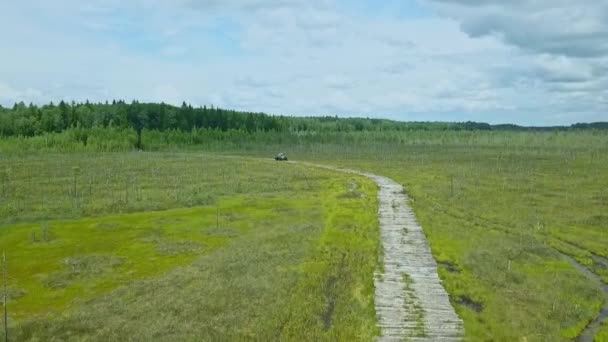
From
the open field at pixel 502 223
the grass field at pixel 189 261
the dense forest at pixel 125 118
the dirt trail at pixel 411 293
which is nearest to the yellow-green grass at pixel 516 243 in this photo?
the open field at pixel 502 223

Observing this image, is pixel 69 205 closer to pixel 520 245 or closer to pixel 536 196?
pixel 520 245

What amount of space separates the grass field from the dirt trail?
31.7 inches

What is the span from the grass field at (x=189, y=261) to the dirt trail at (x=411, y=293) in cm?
81

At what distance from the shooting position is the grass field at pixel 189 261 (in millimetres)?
19844

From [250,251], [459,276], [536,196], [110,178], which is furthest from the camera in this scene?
[110,178]

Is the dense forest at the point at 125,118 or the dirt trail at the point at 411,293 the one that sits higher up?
the dense forest at the point at 125,118

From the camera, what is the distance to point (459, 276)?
25.3 m

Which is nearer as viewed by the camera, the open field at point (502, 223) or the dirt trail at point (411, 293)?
the dirt trail at point (411, 293)

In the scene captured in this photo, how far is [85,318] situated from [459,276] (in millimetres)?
17275

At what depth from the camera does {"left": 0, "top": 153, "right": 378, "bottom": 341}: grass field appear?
19.8 meters

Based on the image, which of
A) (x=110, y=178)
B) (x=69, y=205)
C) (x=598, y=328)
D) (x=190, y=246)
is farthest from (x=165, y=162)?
(x=598, y=328)

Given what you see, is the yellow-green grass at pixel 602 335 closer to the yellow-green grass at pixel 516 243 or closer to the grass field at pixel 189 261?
the yellow-green grass at pixel 516 243

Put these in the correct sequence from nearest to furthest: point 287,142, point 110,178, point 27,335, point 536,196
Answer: point 27,335 → point 536,196 → point 110,178 → point 287,142

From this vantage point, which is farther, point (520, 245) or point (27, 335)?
point (520, 245)
